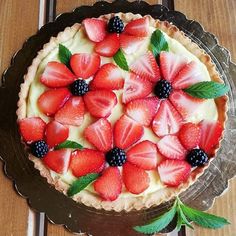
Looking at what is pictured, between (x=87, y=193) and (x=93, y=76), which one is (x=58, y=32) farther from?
(x=87, y=193)

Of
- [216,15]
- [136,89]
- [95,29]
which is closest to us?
[136,89]

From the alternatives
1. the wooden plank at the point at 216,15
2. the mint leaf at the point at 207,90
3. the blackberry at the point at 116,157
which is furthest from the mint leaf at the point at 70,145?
the wooden plank at the point at 216,15

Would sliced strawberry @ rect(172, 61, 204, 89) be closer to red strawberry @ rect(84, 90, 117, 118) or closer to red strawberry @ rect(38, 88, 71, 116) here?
red strawberry @ rect(84, 90, 117, 118)

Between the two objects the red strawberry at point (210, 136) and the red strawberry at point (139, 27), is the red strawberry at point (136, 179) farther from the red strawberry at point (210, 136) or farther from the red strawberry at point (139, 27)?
the red strawberry at point (139, 27)

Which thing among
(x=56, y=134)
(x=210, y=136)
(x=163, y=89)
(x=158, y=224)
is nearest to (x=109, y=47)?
(x=163, y=89)

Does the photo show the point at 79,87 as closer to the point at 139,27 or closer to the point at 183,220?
the point at 139,27

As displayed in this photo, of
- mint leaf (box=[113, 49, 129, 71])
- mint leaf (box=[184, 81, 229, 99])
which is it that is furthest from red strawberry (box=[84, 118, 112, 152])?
mint leaf (box=[184, 81, 229, 99])
